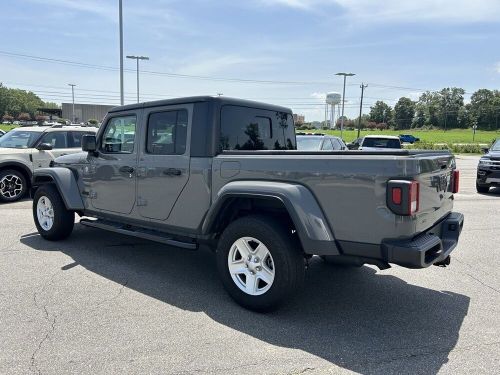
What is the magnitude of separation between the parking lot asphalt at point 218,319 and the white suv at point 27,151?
4684mm

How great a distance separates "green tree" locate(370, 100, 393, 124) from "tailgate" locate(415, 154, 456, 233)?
586ft

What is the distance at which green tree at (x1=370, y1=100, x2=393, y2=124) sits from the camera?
17412 cm

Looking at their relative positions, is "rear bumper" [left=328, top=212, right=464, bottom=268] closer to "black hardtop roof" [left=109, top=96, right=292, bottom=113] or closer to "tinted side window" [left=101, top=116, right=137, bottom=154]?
"black hardtop roof" [left=109, top=96, right=292, bottom=113]

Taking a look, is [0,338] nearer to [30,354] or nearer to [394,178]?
[30,354]

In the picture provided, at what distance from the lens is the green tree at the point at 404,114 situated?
16662 centimetres

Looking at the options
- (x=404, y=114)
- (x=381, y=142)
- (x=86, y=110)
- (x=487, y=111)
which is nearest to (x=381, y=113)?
(x=404, y=114)

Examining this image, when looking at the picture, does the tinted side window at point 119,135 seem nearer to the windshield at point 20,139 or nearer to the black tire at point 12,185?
the black tire at point 12,185

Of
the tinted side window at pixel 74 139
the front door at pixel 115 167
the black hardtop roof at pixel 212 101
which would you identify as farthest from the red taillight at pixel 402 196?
the tinted side window at pixel 74 139

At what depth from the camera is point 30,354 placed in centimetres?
312

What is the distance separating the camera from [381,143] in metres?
17.5

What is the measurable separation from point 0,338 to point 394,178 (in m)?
3.28

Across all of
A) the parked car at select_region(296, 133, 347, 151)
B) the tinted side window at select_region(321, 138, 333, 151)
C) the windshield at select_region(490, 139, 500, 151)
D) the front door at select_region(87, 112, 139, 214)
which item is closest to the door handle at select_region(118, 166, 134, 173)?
the front door at select_region(87, 112, 139, 214)

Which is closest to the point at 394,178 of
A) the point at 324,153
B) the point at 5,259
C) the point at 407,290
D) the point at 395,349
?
the point at 324,153

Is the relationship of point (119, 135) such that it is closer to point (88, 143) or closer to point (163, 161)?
point (88, 143)
